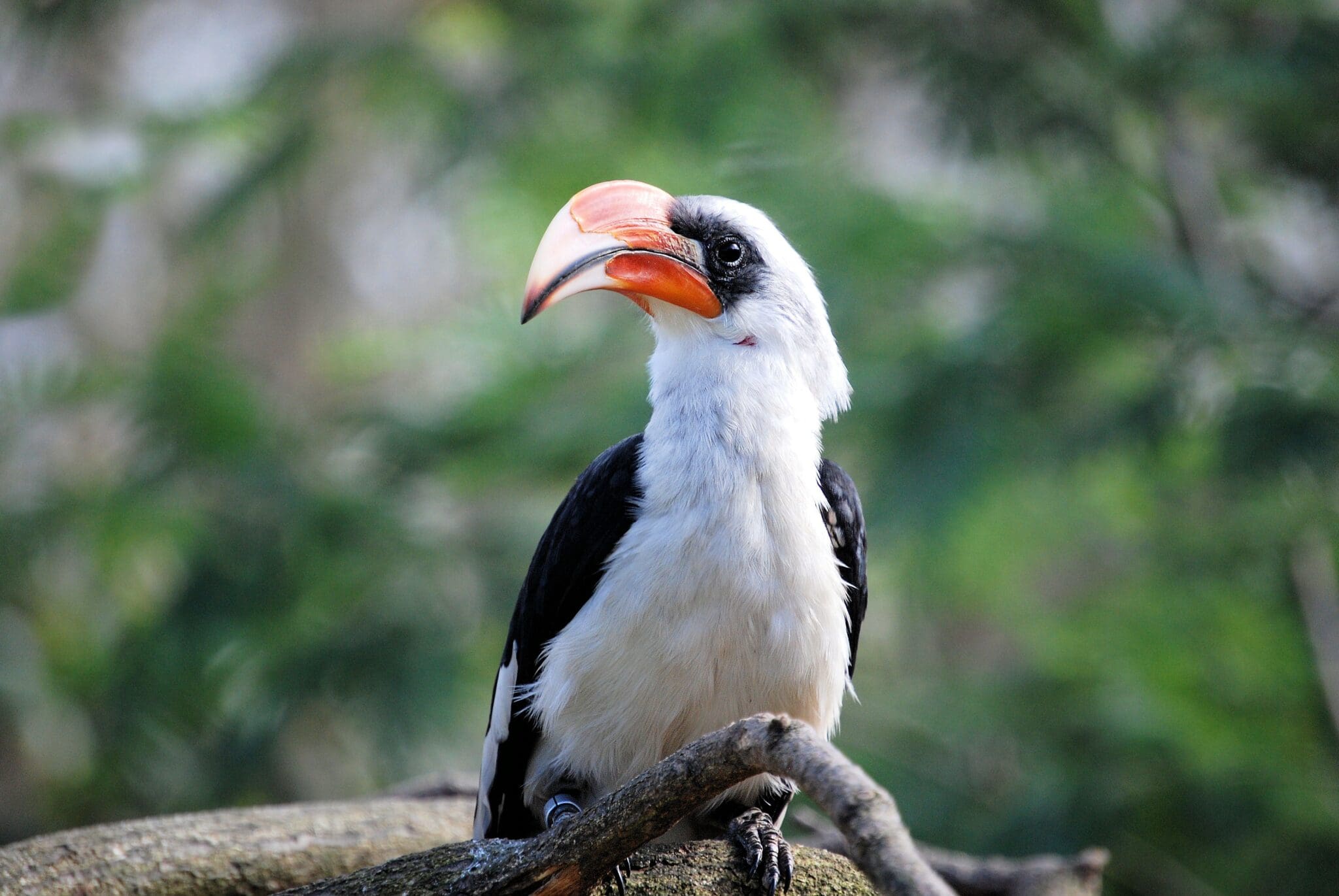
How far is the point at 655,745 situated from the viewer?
8.83 ft

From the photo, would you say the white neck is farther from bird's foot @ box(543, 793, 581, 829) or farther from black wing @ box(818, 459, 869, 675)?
bird's foot @ box(543, 793, 581, 829)

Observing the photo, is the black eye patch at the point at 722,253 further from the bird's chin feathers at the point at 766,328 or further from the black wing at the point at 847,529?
the black wing at the point at 847,529

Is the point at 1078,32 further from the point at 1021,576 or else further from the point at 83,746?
the point at 83,746

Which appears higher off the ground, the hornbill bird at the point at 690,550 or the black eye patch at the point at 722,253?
the black eye patch at the point at 722,253

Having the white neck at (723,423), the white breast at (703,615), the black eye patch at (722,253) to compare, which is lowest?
the white breast at (703,615)

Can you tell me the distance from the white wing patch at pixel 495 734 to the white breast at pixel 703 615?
0.71 ft

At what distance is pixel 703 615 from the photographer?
8.38ft

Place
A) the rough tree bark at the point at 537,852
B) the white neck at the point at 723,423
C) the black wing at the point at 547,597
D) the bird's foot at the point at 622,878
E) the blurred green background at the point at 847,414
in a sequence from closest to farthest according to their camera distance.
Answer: the rough tree bark at the point at 537,852 < the bird's foot at the point at 622,878 < the white neck at the point at 723,423 < the black wing at the point at 547,597 < the blurred green background at the point at 847,414

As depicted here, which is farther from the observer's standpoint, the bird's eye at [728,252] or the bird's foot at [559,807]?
the bird's eye at [728,252]

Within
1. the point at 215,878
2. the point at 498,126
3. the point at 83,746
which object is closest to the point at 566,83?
the point at 498,126

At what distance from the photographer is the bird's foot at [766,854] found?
8.07 feet

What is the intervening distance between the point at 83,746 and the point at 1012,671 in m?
5.51

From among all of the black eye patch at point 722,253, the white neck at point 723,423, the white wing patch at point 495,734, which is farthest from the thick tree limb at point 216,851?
the black eye patch at point 722,253

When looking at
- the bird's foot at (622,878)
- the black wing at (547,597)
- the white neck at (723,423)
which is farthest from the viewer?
the black wing at (547,597)
